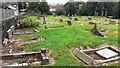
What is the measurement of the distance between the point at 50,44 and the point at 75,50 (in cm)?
145

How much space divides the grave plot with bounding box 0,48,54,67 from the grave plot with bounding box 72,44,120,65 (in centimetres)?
122

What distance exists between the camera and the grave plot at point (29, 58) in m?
6.91

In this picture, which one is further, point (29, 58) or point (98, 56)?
point (98, 56)

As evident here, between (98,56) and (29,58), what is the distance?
2.81 meters

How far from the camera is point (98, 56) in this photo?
788cm

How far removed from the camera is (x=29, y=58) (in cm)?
758

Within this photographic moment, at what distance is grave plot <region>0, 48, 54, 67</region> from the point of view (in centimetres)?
691

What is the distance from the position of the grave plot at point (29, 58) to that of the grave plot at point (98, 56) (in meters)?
1.22

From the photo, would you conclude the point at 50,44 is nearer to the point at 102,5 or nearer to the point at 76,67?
the point at 76,67

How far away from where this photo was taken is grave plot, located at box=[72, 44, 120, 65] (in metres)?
7.02

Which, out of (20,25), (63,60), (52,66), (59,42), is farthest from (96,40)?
(20,25)

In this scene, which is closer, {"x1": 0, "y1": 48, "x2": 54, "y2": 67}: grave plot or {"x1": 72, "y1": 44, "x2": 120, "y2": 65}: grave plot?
{"x1": 0, "y1": 48, "x2": 54, "y2": 67}: grave plot

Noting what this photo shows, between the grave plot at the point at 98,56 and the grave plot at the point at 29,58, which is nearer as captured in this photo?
the grave plot at the point at 29,58

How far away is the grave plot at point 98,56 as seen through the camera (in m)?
7.02
